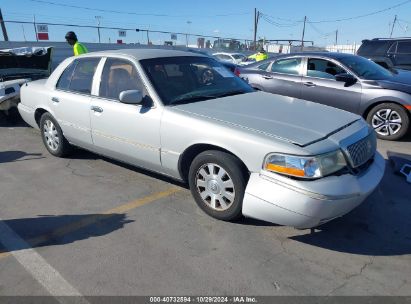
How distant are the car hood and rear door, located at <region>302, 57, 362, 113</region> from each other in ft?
9.18

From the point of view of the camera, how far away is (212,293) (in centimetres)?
260

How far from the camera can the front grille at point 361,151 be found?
3131 millimetres

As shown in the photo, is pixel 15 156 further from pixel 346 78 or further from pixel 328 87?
pixel 346 78

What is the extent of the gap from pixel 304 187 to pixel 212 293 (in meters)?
1.07

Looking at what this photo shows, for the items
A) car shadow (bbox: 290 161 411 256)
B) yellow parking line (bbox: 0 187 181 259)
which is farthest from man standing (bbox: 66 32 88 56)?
car shadow (bbox: 290 161 411 256)

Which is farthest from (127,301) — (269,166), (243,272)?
(269,166)

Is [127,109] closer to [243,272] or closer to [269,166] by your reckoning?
[269,166]

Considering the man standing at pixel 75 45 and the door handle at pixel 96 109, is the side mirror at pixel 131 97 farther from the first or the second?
the man standing at pixel 75 45

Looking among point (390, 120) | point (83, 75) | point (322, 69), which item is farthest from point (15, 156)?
point (390, 120)

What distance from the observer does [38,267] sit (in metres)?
2.91

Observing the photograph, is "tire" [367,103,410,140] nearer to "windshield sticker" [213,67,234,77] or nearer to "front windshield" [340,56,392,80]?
"front windshield" [340,56,392,80]

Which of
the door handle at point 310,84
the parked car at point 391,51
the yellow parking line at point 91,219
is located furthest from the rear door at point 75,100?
the parked car at point 391,51

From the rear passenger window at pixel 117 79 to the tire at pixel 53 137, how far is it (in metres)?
1.27

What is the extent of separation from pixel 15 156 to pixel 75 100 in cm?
178
